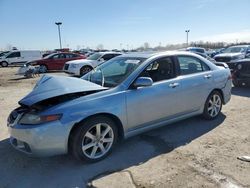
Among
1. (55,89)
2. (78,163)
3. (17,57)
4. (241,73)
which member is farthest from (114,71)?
(17,57)

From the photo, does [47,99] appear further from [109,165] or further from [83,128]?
[109,165]

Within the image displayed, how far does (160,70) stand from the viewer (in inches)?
184

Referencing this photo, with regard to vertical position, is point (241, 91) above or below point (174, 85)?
below

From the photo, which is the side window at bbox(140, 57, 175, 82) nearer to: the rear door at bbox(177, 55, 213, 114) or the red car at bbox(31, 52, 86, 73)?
the rear door at bbox(177, 55, 213, 114)

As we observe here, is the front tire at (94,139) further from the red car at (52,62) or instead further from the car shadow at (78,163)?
the red car at (52,62)

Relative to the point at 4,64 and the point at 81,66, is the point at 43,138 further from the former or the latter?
the point at 4,64

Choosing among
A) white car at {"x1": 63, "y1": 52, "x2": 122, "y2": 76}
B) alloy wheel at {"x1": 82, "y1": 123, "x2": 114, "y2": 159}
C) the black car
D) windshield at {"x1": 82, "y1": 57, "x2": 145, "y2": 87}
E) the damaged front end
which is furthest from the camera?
white car at {"x1": 63, "y1": 52, "x2": 122, "y2": 76}

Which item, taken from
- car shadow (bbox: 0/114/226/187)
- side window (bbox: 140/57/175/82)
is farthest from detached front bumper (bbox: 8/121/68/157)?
side window (bbox: 140/57/175/82)

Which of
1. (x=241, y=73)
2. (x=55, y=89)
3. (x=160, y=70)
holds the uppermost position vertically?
(x=160, y=70)

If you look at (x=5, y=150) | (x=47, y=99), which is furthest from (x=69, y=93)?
(x=5, y=150)

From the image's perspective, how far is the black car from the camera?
9.09m

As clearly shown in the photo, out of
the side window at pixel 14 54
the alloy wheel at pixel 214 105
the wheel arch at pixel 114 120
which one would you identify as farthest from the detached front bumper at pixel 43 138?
the side window at pixel 14 54

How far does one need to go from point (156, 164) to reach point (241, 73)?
701 centimetres

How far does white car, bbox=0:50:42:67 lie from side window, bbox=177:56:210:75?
28413 mm
